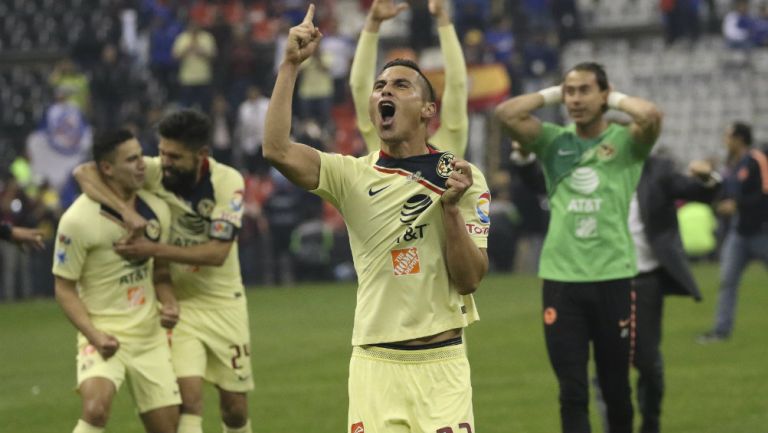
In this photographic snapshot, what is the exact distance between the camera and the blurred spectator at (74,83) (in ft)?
90.5

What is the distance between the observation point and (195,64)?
28.4m

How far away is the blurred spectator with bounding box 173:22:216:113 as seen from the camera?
2823 centimetres

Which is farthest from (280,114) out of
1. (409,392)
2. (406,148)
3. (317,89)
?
(317,89)

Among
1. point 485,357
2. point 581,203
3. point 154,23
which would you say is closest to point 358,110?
point 581,203

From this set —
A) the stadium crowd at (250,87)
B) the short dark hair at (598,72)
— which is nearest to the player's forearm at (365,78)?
the short dark hair at (598,72)

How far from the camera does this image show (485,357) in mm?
15664

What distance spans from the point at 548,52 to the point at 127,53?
8.95 m

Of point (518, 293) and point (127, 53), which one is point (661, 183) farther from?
point (127, 53)

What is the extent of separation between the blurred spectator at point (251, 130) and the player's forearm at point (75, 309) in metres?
17.8

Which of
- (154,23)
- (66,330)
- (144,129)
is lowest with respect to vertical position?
(66,330)

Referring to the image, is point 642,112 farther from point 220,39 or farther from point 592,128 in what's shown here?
point 220,39

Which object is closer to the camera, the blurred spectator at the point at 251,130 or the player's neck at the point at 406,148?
the player's neck at the point at 406,148

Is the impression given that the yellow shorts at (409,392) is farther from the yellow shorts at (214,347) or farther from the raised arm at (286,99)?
the yellow shorts at (214,347)

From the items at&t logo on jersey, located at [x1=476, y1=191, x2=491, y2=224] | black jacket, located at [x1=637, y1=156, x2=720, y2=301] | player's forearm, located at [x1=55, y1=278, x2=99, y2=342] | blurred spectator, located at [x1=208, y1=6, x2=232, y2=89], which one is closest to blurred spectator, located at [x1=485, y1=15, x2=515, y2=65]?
blurred spectator, located at [x1=208, y1=6, x2=232, y2=89]
